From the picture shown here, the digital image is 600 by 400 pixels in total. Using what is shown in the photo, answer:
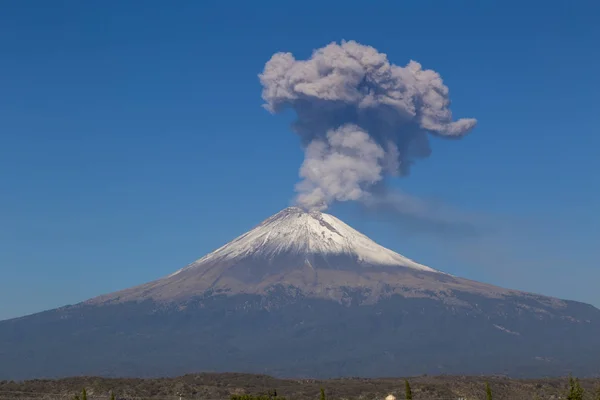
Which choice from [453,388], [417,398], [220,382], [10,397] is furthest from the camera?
[220,382]

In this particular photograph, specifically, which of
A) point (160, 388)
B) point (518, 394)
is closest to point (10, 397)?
point (160, 388)

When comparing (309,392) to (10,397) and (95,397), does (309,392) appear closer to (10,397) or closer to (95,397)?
(95,397)

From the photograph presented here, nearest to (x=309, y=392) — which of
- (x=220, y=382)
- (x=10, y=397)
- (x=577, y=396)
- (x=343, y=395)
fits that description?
(x=343, y=395)

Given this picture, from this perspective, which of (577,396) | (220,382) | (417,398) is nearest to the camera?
(577,396)

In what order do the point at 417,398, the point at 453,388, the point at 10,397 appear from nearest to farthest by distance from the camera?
the point at 10,397 → the point at 417,398 → the point at 453,388

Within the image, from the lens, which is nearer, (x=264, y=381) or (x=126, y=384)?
(x=126, y=384)

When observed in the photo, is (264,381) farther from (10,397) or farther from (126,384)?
(10,397)
